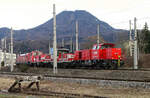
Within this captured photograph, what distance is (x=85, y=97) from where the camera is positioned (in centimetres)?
1110

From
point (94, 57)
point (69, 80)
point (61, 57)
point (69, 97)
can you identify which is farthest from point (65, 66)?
point (69, 97)

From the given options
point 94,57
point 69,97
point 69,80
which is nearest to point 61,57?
point 94,57

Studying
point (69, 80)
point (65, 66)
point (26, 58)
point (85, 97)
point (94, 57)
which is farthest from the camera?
point (26, 58)

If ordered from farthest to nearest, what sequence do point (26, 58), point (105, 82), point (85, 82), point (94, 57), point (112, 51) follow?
1. point (26, 58)
2. point (94, 57)
3. point (112, 51)
4. point (85, 82)
5. point (105, 82)

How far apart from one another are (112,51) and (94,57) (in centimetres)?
304

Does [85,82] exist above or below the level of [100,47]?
below

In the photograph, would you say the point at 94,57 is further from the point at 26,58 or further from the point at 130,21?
the point at 26,58

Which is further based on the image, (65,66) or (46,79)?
(65,66)

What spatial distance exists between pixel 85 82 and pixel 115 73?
5806mm

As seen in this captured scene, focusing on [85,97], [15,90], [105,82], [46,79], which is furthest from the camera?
[46,79]

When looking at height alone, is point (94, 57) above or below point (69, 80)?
above

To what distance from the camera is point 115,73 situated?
888 inches

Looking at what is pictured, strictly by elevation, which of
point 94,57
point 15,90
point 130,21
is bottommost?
point 15,90

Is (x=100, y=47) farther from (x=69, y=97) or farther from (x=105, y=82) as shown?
(x=69, y=97)
